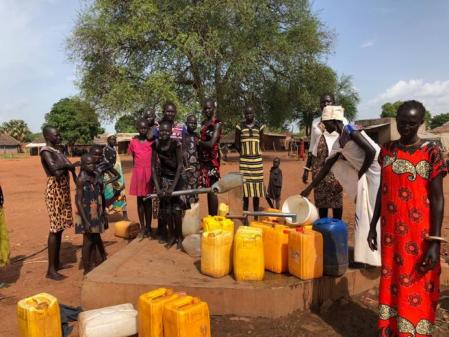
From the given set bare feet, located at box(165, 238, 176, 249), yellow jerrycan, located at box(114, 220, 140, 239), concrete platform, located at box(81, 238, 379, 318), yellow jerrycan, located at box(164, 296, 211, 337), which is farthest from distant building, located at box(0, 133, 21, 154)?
yellow jerrycan, located at box(164, 296, 211, 337)

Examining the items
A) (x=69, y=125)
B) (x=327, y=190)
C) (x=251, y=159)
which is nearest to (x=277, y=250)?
(x=327, y=190)

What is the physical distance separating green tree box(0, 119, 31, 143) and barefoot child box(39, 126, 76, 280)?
6431 cm

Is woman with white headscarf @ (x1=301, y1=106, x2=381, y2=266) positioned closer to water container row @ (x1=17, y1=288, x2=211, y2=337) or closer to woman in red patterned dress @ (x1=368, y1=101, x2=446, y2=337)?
woman in red patterned dress @ (x1=368, y1=101, x2=446, y2=337)

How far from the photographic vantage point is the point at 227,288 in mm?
3332

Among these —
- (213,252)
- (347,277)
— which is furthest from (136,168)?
(347,277)

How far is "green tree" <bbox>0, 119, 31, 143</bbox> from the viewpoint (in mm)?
61188

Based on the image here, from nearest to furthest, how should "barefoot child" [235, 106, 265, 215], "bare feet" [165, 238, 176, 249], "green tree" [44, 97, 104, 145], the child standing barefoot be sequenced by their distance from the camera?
"bare feet" [165, 238, 176, 249]
the child standing barefoot
"barefoot child" [235, 106, 265, 215]
"green tree" [44, 97, 104, 145]

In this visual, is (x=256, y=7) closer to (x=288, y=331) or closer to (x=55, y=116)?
(x=288, y=331)

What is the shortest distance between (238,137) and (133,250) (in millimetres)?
2050

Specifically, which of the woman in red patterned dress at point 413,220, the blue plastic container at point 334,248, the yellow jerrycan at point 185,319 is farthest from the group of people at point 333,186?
the yellow jerrycan at point 185,319

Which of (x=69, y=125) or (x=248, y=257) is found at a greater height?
(x=69, y=125)

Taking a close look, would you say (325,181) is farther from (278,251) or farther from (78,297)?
(78,297)

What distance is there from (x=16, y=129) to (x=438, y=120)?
66392 mm

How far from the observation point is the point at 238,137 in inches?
213
